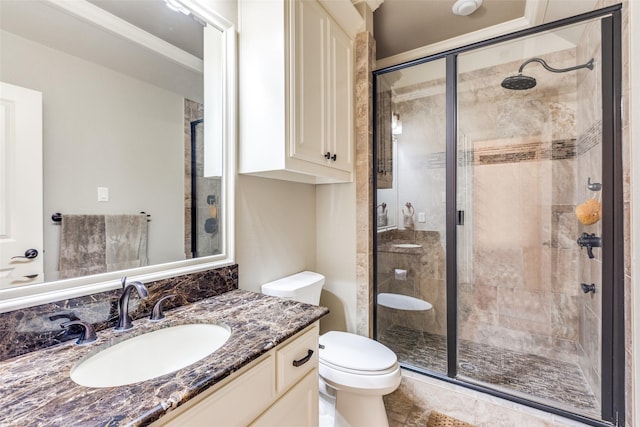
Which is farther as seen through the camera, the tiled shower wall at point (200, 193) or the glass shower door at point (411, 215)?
the glass shower door at point (411, 215)

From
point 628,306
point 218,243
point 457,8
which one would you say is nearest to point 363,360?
point 218,243

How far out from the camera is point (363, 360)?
140 centimetres

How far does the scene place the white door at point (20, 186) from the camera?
0.79 metres

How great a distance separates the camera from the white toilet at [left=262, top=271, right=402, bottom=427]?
1.32 meters

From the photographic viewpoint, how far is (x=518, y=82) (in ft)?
6.72

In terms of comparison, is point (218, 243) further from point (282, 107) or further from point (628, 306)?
point (628, 306)

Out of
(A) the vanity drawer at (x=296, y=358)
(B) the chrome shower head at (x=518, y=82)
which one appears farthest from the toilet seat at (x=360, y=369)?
(B) the chrome shower head at (x=518, y=82)

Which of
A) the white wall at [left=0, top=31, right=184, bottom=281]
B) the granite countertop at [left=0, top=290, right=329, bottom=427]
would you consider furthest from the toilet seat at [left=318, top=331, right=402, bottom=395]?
the white wall at [left=0, top=31, right=184, bottom=281]

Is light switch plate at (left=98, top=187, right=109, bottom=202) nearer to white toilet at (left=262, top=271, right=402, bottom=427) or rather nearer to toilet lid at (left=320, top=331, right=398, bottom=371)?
white toilet at (left=262, top=271, right=402, bottom=427)

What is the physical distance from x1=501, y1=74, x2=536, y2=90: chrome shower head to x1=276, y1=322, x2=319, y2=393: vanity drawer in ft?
7.43

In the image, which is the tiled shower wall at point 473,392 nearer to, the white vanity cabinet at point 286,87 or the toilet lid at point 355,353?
the toilet lid at point 355,353

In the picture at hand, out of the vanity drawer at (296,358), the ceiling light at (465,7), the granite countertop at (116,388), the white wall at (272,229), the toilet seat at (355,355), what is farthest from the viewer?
the ceiling light at (465,7)

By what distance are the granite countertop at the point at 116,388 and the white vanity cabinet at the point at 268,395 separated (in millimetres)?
40

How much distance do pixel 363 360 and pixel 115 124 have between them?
1.52 m
